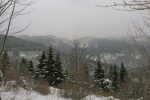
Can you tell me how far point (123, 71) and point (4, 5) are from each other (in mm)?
44093

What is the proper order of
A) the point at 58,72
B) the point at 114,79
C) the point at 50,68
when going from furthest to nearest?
1. the point at 114,79
2. the point at 58,72
3. the point at 50,68

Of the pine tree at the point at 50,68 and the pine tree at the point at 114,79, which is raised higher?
the pine tree at the point at 50,68

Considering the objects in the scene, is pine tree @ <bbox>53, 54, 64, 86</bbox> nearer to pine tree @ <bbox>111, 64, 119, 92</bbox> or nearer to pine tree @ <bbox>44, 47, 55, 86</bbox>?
pine tree @ <bbox>44, 47, 55, 86</bbox>

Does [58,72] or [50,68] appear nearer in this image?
[50,68]

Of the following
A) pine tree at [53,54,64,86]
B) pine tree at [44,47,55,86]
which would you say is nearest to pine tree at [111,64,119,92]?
pine tree at [53,54,64,86]

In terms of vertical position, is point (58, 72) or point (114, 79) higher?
point (58, 72)

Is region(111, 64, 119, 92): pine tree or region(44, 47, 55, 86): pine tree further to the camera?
region(111, 64, 119, 92): pine tree

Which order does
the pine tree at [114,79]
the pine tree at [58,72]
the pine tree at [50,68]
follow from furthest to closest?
the pine tree at [114,79] < the pine tree at [58,72] < the pine tree at [50,68]

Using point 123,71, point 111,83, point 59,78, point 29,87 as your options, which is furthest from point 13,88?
point 123,71

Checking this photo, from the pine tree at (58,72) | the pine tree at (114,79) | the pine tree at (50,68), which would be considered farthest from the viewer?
the pine tree at (114,79)

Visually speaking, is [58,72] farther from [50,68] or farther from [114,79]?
[114,79]

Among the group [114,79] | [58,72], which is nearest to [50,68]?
[58,72]

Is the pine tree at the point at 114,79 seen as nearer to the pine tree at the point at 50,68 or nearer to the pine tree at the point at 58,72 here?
the pine tree at the point at 58,72

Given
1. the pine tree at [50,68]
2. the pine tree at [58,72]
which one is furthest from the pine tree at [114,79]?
the pine tree at [50,68]
